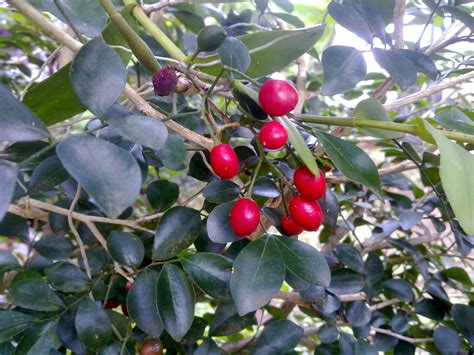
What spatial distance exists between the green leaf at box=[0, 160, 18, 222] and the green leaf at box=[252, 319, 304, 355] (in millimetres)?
429

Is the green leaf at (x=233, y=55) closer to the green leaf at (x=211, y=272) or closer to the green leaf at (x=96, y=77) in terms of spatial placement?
the green leaf at (x=96, y=77)

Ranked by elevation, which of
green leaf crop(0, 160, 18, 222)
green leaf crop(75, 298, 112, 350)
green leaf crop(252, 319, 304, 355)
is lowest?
green leaf crop(252, 319, 304, 355)

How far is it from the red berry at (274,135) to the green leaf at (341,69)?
0.14 metres

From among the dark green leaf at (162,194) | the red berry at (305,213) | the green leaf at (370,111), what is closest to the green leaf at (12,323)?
the dark green leaf at (162,194)

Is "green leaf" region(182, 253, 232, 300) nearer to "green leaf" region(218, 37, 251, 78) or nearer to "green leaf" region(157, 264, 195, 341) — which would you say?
"green leaf" region(157, 264, 195, 341)

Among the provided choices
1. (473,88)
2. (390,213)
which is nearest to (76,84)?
(390,213)

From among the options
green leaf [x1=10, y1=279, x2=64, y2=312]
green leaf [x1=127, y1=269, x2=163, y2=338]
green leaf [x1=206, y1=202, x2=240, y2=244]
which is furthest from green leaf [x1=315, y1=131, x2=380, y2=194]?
green leaf [x1=10, y1=279, x2=64, y2=312]

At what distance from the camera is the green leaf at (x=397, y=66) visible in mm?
585

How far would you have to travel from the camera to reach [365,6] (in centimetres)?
63

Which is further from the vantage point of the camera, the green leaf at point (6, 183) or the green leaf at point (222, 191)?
A: the green leaf at point (222, 191)

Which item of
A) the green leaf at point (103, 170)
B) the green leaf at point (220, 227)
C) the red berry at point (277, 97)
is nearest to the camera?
the green leaf at point (103, 170)

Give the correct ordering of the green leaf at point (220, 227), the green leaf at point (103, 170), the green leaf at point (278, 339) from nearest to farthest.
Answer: the green leaf at point (103, 170), the green leaf at point (220, 227), the green leaf at point (278, 339)

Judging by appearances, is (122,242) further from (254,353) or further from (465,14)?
(465,14)

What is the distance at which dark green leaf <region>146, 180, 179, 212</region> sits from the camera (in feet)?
2.27
